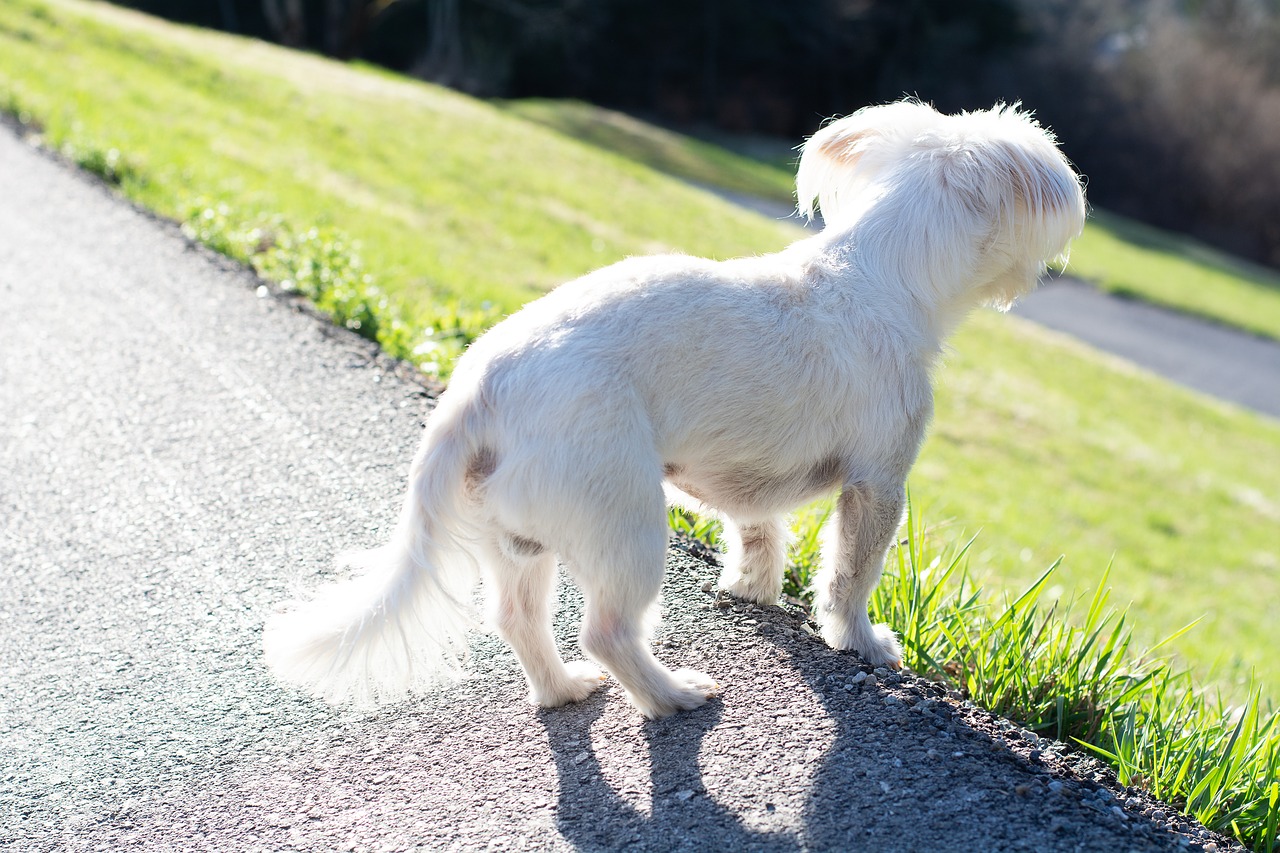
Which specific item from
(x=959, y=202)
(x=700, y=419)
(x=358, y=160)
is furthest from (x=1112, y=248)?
(x=700, y=419)

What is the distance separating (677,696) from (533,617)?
1.61 ft

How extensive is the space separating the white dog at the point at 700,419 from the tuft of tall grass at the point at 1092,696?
0.84 ft

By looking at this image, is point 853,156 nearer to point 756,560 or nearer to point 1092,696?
point 756,560

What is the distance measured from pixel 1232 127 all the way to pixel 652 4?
1941 cm

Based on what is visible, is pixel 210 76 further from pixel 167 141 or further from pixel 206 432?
pixel 206 432

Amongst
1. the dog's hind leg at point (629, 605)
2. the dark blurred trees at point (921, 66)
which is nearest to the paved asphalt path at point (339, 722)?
the dog's hind leg at point (629, 605)

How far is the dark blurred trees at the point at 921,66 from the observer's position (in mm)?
34562

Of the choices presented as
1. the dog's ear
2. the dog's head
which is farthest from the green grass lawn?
the dog's head

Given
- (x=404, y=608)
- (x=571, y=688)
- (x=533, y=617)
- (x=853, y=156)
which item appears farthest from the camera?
(x=853, y=156)

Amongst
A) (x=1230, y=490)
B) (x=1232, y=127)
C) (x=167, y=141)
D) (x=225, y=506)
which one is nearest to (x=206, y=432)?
(x=225, y=506)

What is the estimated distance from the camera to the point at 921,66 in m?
40.1

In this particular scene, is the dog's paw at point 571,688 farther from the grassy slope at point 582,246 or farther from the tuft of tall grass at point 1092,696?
the grassy slope at point 582,246

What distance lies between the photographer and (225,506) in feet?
15.0

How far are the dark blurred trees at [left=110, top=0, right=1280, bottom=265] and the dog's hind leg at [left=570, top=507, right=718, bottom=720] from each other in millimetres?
31212
